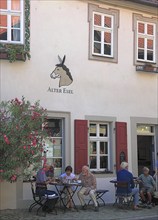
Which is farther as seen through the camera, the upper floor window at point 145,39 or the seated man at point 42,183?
the upper floor window at point 145,39

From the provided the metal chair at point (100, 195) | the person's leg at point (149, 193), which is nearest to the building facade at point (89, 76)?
the metal chair at point (100, 195)

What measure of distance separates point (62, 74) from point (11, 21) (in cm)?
214

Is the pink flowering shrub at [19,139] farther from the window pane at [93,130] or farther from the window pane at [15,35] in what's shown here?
the window pane at [93,130]

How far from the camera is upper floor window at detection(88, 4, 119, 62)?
13977mm

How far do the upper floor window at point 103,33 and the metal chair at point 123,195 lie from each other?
4061 mm

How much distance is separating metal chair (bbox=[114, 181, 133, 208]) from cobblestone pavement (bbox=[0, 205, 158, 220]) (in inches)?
12.4

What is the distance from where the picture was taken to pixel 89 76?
13.8m

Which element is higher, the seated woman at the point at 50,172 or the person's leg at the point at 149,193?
the seated woman at the point at 50,172

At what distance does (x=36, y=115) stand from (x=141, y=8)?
6509 millimetres

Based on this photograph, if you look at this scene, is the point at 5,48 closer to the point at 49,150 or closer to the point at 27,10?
the point at 27,10

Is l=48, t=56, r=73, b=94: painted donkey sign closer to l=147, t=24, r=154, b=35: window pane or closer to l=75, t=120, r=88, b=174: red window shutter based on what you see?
l=75, t=120, r=88, b=174: red window shutter

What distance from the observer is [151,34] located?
15242 mm

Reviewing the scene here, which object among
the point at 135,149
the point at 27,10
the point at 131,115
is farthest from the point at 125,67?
the point at 27,10

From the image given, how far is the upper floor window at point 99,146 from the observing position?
13.9 meters
